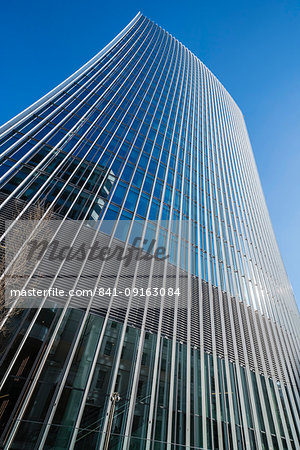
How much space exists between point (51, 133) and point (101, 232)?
857 centimetres

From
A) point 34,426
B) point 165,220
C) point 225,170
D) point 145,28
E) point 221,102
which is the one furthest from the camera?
point 221,102

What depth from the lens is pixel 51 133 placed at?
1645 centimetres

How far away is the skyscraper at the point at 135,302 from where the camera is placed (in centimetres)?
834

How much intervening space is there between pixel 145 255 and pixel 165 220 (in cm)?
417

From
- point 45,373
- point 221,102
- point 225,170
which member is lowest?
point 45,373

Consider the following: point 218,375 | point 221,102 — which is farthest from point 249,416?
point 221,102

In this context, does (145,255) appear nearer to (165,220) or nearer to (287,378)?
(165,220)

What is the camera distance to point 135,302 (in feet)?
39.4

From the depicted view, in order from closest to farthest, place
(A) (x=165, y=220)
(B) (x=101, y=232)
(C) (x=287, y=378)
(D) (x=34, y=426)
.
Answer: (D) (x=34, y=426) → (B) (x=101, y=232) → (C) (x=287, y=378) → (A) (x=165, y=220)

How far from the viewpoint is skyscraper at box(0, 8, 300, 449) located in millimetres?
8336

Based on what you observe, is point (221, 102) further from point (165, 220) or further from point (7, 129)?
point (7, 129)

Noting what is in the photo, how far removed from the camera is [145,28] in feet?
141

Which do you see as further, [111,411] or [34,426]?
[111,411]

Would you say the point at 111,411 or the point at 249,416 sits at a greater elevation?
the point at 249,416
